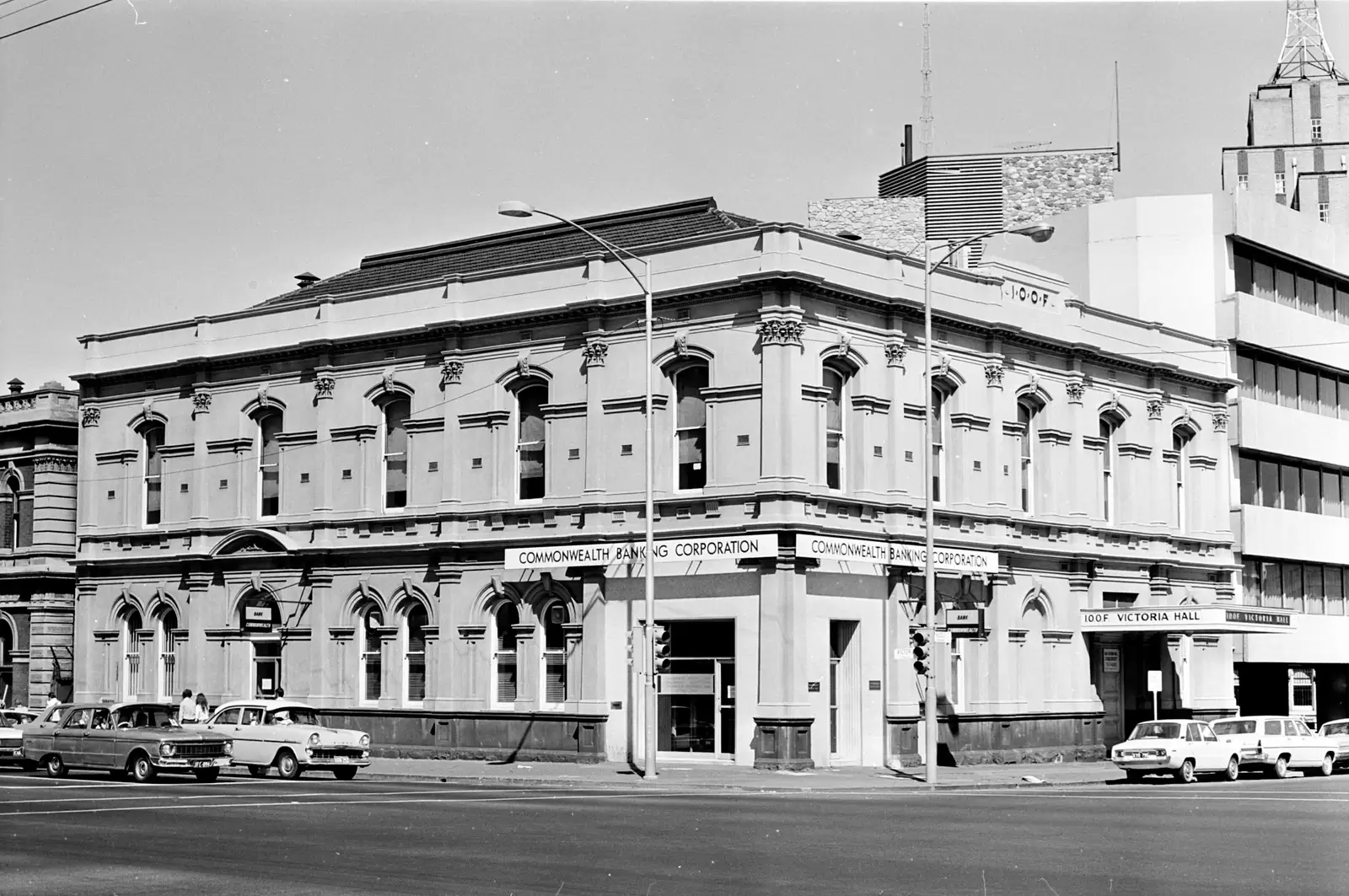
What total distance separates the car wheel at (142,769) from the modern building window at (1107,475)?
26536 mm

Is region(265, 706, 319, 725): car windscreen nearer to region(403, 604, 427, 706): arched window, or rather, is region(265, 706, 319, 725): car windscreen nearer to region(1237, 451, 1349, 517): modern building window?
region(403, 604, 427, 706): arched window

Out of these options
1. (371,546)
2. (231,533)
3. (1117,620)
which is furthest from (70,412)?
(1117,620)

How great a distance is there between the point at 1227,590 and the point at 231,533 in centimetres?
2842

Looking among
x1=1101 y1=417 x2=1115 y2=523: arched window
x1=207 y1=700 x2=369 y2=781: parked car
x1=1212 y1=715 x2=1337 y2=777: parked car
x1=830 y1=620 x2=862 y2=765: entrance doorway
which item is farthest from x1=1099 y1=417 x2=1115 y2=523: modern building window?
x1=207 y1=700 x2=369 y2=781: parked car

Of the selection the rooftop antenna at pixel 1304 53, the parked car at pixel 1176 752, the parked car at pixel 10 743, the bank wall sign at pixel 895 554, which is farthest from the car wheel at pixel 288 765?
the rooftop antenna at pixel 1304 53

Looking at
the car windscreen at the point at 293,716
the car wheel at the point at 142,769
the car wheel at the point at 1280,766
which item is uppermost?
the car windscreen at the point at 293,716

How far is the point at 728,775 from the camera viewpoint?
3538cm

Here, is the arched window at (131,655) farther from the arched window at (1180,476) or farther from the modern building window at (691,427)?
the arched window at (1180,476)

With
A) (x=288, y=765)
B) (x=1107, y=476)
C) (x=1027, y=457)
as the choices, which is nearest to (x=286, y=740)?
(x=288, y=765)

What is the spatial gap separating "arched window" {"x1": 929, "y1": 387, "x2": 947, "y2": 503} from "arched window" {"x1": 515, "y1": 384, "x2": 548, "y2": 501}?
9.39 metres

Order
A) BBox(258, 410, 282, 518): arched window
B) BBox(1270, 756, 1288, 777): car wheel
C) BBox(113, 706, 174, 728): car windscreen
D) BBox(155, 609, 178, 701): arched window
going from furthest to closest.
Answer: BBox(155, 609, 178, 701): arched window → BBox(258, 410, 282, 518): arched window → BBox(1270, 756, 1288, 777): car wheel → BBox(113, 706, 174, 728): car windscreen

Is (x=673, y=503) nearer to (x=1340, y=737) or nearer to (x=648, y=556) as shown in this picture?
(x=648, y=556)

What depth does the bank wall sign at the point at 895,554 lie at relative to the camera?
37312mm

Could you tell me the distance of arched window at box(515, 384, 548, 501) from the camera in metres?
41.7
